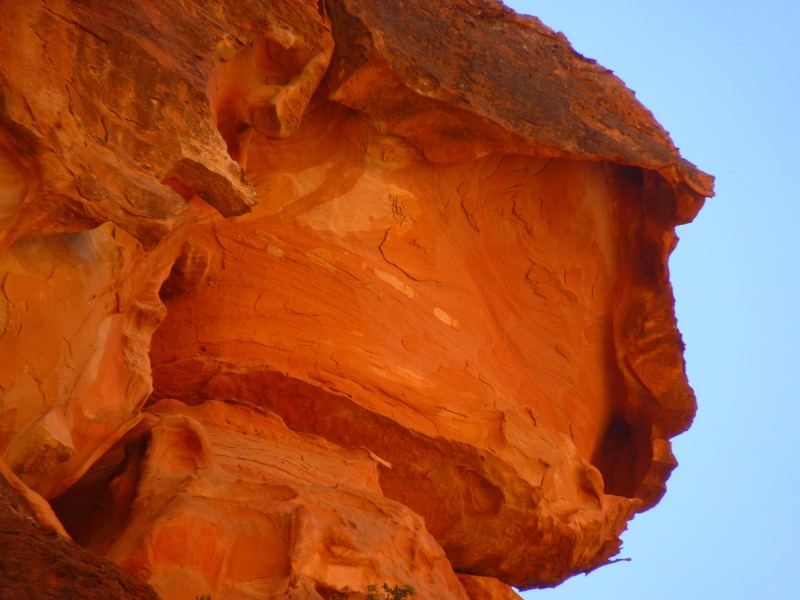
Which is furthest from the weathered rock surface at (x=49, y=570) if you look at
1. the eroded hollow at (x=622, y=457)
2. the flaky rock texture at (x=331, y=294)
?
the eroded hollow at (x=622, y=457)

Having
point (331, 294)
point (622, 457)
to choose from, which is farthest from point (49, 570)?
point (622, 457)

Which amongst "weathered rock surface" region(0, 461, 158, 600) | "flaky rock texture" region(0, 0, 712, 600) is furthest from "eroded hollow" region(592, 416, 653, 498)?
"weathered rock surface" region(0, 461, 158, 600)

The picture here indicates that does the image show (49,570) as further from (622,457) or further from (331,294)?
(622,457)

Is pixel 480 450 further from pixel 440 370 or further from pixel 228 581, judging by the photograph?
pixel 228 581

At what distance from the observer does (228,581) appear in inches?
255

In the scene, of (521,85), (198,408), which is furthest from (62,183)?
(521,85)

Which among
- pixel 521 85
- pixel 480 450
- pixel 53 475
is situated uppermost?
pixel 521 85

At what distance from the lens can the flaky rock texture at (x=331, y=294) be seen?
20.8 feet

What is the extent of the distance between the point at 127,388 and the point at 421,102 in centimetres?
392

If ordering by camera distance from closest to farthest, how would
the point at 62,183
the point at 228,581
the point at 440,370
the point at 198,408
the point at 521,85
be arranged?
1. the point at 62,183
2. the point at 228,581
3. the point at 198,408
4. the point at 440,370
5. the point at 521,85

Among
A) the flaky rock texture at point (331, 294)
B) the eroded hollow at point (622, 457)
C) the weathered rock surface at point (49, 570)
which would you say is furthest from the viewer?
the eroded hollow at point (622, 457)

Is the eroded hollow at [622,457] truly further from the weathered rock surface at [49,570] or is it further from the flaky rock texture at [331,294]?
the weathered rock surface at [49,570]

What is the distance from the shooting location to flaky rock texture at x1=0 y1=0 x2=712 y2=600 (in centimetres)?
635

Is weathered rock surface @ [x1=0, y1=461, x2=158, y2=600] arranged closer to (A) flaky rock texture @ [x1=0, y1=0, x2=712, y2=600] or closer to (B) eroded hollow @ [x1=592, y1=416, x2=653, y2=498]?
(A) flaky rock texture @ [x1=0, y1=0, x2=712, y2=600]
